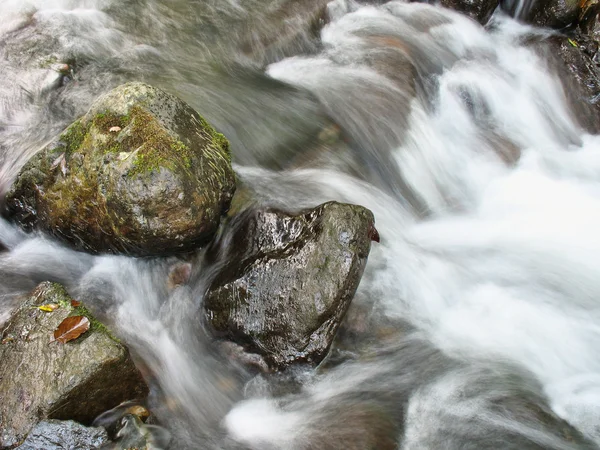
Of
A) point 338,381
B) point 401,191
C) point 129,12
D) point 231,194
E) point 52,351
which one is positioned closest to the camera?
point 52,351

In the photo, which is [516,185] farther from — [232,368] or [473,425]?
[232,368]

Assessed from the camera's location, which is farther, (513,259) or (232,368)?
(513,259)

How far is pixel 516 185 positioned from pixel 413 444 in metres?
3.92

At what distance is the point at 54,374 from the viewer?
347 centimetres

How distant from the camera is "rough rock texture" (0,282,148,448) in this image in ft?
11.1

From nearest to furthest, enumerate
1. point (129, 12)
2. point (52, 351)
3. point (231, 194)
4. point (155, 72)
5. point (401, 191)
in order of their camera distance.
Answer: point (52, 351)
point (231, 194)
point (401, 191)
point (155, 72)
point (129, 12)

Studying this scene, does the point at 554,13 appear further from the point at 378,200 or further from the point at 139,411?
the point at 139,411

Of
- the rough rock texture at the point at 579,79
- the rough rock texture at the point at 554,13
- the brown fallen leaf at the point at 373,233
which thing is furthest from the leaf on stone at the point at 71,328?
the rough rock texture at the point at 554,13

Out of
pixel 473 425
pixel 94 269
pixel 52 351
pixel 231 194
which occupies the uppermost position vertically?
pixel 231 194

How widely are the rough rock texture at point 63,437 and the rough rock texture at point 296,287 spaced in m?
1.33

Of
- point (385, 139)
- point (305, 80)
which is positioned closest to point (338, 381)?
point (385, 139)

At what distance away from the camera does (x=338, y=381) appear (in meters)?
4.18

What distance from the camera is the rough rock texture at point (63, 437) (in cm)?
321

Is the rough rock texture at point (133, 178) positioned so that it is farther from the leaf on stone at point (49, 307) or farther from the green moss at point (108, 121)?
the leaf on stone at point (49, 307)
